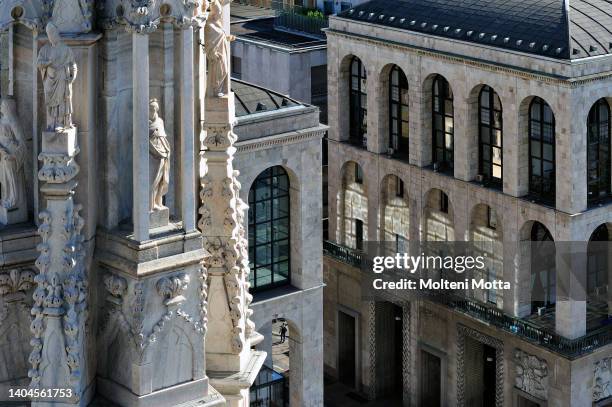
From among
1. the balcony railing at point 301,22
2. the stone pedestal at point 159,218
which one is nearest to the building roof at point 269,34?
the balcony railing at point 301,22

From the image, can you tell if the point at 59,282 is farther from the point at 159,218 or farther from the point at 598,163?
the point at 598,163

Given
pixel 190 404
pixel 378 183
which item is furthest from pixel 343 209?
pixel 190 404

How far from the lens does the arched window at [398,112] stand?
115938mm

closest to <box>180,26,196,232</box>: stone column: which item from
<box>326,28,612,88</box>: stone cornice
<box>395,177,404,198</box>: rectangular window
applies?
<box>326,28,612,88</box>: stone cornice

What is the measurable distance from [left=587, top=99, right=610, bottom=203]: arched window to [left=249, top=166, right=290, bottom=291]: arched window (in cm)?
2111

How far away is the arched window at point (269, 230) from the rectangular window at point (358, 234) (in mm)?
24886

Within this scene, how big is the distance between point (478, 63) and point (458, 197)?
400 inches

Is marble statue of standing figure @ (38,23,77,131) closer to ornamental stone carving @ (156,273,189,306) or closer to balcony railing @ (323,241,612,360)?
ornamental stone carving @ (156,273,189,306)

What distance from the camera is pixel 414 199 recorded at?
116 meters

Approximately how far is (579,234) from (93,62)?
278 feet

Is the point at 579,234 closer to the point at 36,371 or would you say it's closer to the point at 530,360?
the point at 530,360

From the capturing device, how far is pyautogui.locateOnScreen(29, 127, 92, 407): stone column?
19812 mm

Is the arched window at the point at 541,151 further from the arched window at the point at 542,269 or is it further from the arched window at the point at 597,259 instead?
the arched window at the point at 597,259

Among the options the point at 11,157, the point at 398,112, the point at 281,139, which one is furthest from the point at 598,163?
the point at 11,157
